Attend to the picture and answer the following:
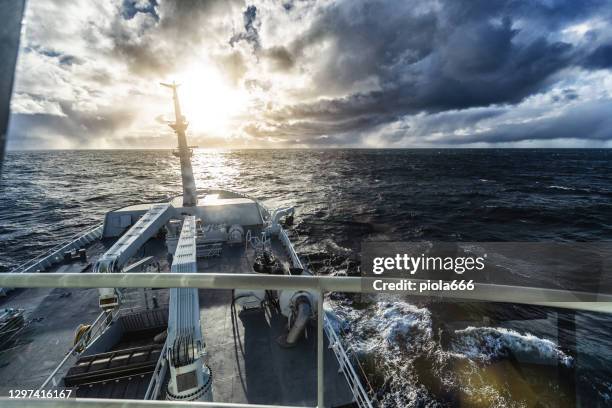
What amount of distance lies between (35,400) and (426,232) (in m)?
36.6

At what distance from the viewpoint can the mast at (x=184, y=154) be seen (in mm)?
25156

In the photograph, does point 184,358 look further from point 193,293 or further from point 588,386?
point 588,386

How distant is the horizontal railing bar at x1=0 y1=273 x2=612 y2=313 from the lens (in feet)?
5.93

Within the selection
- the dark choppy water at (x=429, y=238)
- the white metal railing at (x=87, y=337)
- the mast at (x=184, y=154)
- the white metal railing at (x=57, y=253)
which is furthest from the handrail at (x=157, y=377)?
the mast at (x=184, y=154)

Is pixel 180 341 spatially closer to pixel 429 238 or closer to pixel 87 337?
pixel 87 337

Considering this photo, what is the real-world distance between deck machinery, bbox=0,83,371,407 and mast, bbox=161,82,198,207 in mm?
7658

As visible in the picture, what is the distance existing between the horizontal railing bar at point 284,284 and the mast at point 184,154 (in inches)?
959

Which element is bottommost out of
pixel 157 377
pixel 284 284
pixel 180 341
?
pixel 157 377

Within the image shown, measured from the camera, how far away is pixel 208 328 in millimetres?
11312

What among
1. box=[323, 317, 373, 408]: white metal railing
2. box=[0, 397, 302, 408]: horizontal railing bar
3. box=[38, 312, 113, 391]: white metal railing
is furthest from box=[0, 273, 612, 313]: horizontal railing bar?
box=[38, 312, 113, 391]: white metal railing

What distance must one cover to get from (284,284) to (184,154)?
27.2 m

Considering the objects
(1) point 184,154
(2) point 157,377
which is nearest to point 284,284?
(2) point 157,377

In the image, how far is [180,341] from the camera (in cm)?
686

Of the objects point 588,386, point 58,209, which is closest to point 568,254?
point 588,386
